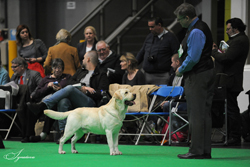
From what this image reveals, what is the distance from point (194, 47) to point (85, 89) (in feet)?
9.59

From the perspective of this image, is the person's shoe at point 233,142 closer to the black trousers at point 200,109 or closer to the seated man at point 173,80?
the seated man at point 173,80

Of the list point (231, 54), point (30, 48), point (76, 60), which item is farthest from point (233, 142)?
point (30, 48)

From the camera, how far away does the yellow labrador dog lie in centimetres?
548

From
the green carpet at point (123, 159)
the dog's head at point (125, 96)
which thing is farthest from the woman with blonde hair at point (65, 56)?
the dog's head at point (125, 96)

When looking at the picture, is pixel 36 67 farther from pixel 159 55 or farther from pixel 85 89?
pixel 159 55

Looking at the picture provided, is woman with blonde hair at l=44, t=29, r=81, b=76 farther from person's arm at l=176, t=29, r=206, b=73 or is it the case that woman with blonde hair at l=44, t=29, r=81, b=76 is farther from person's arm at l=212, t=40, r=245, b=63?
person's arm at l=176, t=29, r=206, b=73

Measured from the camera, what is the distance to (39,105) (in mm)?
7125

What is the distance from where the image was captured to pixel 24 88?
7777 mm

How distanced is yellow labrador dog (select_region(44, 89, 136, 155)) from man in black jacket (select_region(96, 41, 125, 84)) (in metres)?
2.46

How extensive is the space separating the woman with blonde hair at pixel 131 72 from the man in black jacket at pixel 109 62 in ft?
0.79

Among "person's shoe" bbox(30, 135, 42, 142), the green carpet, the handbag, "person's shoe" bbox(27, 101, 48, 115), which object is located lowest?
"person's shoe" bbox(30, 135, 42, 142)

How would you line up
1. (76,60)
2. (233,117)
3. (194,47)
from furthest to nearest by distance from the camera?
(76,60), (233,117), (194,47)

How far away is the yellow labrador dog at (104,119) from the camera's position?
5477 millimetres

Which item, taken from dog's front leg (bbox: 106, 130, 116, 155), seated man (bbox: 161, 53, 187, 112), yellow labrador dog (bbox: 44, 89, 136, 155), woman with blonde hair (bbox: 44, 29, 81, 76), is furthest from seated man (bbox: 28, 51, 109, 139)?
dog's front leg (bbox: 106, 130, 116, 155)
